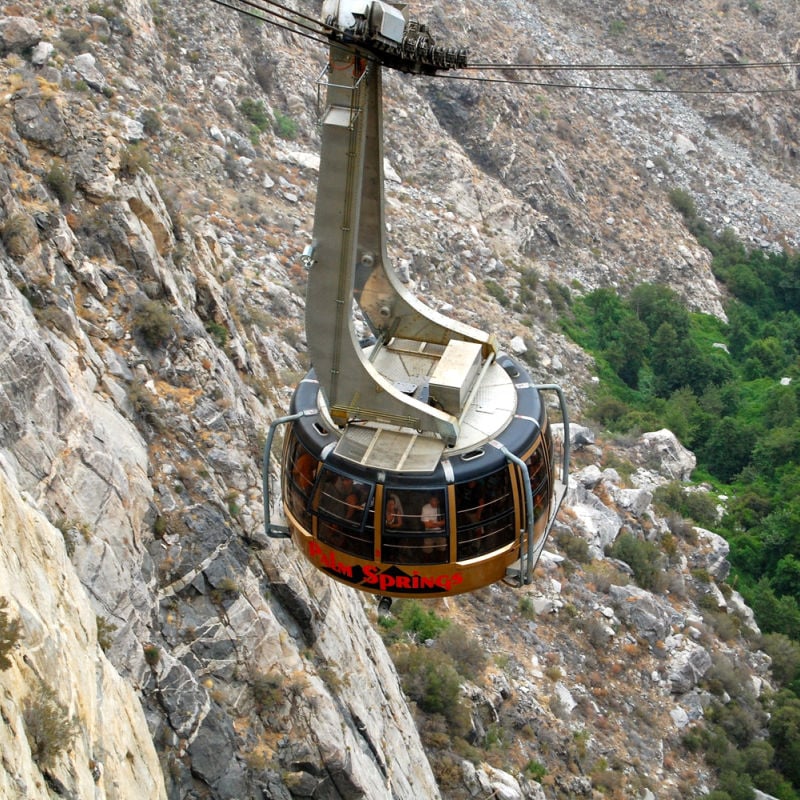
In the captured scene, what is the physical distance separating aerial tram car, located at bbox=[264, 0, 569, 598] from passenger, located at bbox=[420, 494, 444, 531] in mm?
13

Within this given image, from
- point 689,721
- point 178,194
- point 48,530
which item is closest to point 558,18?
point 178,194

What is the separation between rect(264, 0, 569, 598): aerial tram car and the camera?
914 centimetres

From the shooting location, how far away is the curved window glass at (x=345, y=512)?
32.0 feet

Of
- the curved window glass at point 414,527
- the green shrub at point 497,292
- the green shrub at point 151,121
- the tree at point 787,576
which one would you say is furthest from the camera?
the green shrub at point 497,292

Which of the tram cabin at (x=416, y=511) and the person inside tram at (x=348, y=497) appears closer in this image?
the tram cabin at (x=416, y=511)

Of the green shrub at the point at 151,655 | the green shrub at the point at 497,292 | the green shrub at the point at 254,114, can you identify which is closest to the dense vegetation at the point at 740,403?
the green shrub at the point at 497,292

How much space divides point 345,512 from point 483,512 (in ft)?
4.80

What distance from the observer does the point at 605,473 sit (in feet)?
105

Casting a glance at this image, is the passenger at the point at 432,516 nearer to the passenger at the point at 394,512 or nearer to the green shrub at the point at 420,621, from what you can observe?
the passenger at the point at 394,512

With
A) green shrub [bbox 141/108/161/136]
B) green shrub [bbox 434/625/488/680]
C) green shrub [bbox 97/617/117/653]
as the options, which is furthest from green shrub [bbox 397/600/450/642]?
green shrub [bbox 141/108/161/136]

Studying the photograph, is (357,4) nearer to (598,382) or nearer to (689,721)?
(689,721)

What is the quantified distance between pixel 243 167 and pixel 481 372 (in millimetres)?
22743

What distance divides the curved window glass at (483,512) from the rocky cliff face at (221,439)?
158 inches

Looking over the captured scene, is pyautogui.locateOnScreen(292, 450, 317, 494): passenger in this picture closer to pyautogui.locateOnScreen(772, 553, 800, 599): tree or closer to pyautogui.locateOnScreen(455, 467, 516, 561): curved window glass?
pyautogui.locateOnScreen(455, 467, 516, 561): curved window glass
